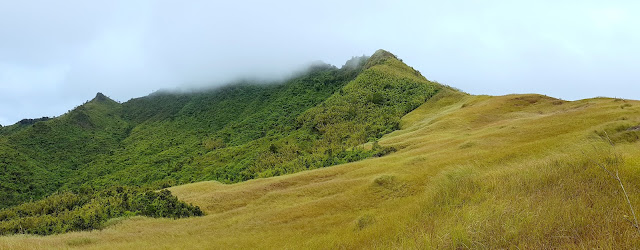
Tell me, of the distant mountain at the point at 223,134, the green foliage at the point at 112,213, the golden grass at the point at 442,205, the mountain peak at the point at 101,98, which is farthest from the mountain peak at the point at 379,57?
the mountain peak at the point at 101,98

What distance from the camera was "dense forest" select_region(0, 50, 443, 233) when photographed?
47.7m

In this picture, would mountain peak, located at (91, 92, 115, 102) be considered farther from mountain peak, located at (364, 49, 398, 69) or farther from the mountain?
mountain peak, located at (364, 49, 398, 69)

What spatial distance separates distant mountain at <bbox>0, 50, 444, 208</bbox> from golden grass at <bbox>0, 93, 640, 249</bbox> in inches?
453

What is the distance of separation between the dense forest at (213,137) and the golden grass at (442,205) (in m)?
5.88

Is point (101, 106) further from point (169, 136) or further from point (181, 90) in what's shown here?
point (169, 136)

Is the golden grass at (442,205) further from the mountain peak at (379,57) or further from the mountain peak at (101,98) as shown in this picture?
the mountain peak at (101,98)

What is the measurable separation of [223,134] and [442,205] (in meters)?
82.2

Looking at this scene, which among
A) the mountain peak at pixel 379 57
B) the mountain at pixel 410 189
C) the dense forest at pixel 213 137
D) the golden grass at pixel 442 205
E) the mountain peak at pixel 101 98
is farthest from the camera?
the mountain peak at pixel 101 98

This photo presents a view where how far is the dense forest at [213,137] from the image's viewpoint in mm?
47656

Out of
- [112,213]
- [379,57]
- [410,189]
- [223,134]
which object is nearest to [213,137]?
[223,134]

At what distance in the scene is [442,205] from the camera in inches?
380

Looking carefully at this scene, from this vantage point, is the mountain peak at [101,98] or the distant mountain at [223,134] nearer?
the distant mountain at [223,134]

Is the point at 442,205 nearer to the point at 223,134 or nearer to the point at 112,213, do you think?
the point at 112,213

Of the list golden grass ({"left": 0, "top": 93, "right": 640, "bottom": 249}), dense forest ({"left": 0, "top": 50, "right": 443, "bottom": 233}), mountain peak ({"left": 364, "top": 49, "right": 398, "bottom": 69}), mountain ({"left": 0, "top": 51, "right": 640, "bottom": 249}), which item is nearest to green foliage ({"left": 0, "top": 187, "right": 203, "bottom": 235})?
mountain ({"left": 0, "top": 51, "right": 640, "bottom": 249})
